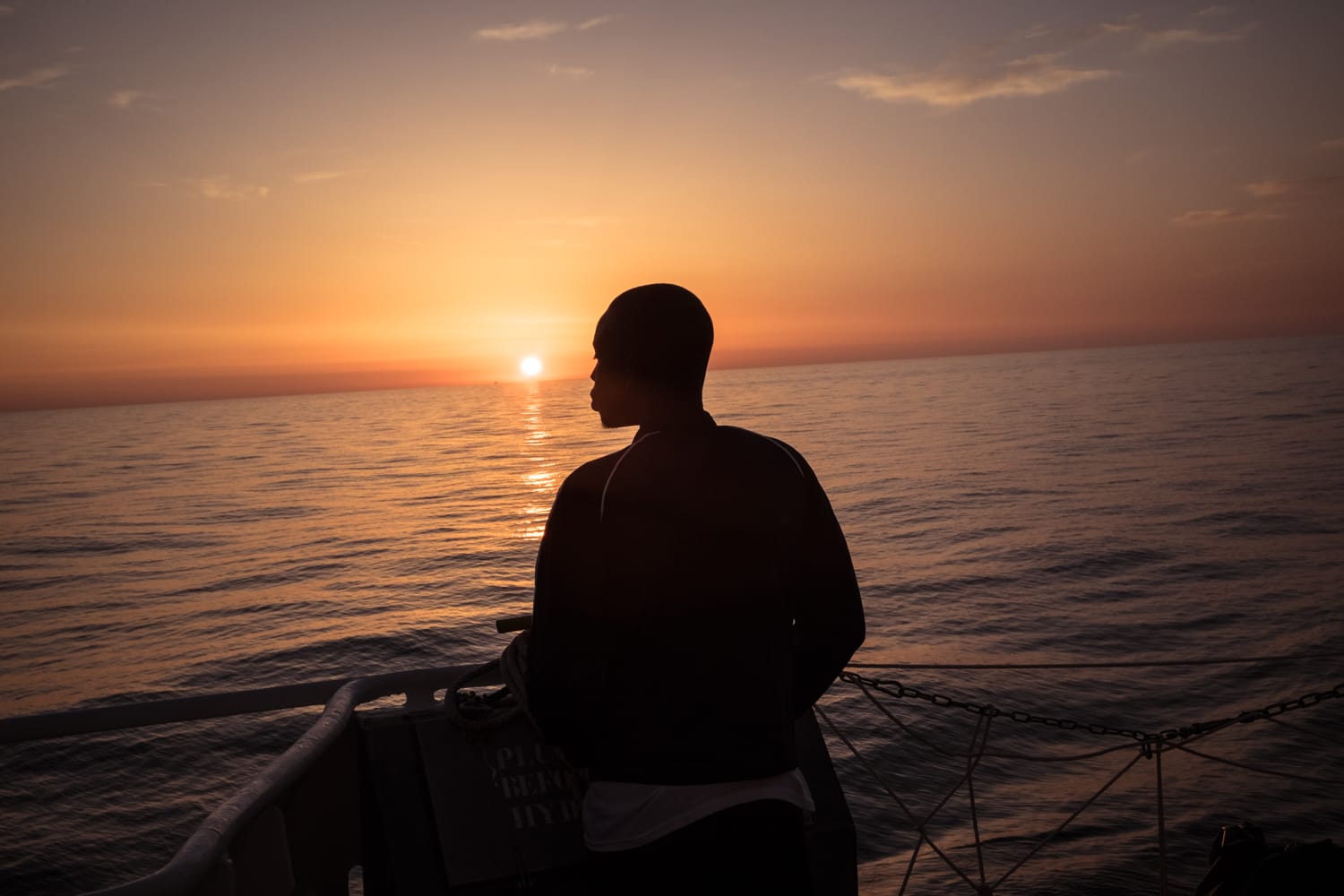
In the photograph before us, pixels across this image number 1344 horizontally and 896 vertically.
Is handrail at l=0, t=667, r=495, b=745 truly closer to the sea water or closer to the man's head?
the man's head

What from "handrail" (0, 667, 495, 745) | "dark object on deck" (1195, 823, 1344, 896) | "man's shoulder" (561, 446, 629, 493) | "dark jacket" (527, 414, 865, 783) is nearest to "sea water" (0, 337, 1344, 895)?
"dark jacket" (527, 414, 865, 783)

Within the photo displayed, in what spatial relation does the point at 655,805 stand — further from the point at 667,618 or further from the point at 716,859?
the point at 667,618

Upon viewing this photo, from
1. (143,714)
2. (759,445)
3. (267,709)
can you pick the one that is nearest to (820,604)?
(759,445)

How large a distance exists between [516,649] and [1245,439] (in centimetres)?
6005

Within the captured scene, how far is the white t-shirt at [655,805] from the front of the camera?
1651 millimetres

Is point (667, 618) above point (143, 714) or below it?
above

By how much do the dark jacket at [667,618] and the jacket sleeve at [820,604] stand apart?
6.9 inches

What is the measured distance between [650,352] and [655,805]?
0.89 m

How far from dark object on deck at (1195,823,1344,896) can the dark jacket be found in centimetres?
290

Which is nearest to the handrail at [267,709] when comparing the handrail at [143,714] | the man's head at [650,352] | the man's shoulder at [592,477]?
the handrail at [143,714]

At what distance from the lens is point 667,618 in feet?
5.30

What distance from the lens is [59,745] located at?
1435 centimetres

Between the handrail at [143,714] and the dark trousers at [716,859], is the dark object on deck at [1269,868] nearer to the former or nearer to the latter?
the dark trousers at [716,859]

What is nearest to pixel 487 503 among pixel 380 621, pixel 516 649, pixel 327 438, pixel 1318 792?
pixel 380 621
